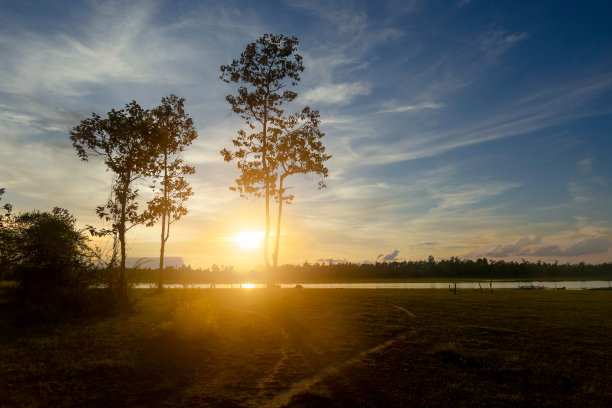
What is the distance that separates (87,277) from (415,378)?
85.7ft

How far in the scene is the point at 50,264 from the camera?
2761cm

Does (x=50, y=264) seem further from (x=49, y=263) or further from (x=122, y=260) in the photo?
(x=122, y=260)

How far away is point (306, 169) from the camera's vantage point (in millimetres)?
41375

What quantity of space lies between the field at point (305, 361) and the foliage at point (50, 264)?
377 cm

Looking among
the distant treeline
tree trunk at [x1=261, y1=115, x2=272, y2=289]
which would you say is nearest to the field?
tree trunk at [x1=261, y1=115, x2=272, y2=289]

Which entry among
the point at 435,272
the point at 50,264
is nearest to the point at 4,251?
the point at 50,264

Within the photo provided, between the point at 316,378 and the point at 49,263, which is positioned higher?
the point at 49,263

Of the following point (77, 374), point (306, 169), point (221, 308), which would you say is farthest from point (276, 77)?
point (77, 374)

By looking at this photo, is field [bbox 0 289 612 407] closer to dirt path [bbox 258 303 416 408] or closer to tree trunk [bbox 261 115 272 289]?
dirt path [bbox 258 303 416 408]

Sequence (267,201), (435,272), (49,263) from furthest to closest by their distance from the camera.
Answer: (435,272), (267,201), (49,263)

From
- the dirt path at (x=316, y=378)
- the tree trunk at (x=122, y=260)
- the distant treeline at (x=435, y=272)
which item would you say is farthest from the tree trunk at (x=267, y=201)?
the distant treeline at (x=435, y=272)

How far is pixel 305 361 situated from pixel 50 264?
23.4 metres

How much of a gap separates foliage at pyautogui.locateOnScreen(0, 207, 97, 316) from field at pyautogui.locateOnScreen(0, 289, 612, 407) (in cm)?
377

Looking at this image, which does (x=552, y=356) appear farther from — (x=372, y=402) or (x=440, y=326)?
(x=372, y=402)
